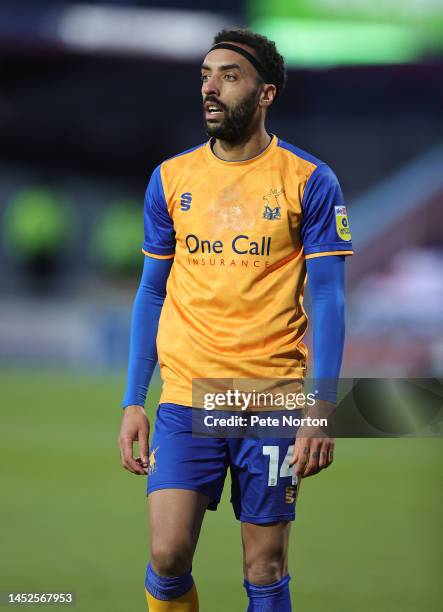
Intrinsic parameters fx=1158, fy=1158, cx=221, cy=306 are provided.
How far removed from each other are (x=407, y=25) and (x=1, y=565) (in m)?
A: 18.2

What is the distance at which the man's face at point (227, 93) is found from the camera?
3.82m

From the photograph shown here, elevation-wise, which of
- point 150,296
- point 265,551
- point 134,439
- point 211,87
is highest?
point 211,87

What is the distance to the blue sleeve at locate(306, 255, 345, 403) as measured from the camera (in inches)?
148

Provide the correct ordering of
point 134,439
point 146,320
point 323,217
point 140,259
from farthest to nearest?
point 140,259, point 146,320, point 134,439, point 323,217

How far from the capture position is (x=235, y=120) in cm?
384

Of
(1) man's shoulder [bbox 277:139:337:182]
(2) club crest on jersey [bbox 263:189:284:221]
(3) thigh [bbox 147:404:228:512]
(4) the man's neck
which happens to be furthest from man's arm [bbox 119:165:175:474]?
(1) man's shoulder [bbox 277:139:337:182]

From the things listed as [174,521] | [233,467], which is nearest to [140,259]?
[233,467]

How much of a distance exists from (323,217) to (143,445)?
3.19 feet

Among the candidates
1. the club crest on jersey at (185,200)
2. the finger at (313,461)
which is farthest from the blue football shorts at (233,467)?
the club crest on jersey at (185,200)

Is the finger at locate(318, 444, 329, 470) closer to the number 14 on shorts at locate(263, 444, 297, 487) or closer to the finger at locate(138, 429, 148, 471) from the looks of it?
the number 14 on shorts at locate(263, 444, 297, 487)

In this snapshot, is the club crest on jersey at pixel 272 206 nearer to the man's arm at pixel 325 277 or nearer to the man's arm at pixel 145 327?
the man's arm at pixel 325 277

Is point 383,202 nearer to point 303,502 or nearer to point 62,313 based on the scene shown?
point 62,313

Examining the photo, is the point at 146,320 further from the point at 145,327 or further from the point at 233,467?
the point at 233,467

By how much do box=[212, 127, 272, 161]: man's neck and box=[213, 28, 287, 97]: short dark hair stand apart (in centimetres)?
21
